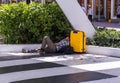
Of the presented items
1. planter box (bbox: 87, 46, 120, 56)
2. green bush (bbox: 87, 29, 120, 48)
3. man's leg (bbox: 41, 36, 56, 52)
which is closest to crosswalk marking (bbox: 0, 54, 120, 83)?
planter box (bbox: 87, 46, 120, 56)

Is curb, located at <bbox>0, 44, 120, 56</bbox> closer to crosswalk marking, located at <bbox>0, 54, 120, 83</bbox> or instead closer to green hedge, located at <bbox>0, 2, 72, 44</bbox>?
crosswalk marking, located at <bbox>0, 54, 120, 83</bbox>

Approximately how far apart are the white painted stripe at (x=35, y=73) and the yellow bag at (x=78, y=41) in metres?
2.98

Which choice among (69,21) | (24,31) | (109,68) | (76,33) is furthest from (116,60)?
(24,31)

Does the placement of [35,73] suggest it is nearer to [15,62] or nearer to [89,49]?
[15,62]

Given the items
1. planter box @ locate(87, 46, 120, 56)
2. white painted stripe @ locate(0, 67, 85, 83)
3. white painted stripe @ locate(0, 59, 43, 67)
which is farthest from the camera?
planter box @ locate(87, 46, 120, 56)

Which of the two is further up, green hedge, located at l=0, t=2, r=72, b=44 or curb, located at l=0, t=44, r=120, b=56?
green hedge, located at l=0, t=2, r=72, b=44

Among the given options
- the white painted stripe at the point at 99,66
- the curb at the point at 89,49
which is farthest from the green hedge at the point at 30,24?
the white painted stripe at the point at 99,66

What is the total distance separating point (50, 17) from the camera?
14.6 m

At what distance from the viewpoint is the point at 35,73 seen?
952cm

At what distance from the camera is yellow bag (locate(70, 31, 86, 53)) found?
1311cm

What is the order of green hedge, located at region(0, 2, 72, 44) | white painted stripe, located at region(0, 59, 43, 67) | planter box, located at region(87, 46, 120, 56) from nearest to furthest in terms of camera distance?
white painted stripe, located at region(0, 59, 43, 67), planter box, located at region(87, 46, 120, 56), green hedge, located at region(0, 2, 72, 44)

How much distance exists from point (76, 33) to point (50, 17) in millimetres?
1736

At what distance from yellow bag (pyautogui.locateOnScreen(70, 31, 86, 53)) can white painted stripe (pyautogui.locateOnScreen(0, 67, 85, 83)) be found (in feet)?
9.77

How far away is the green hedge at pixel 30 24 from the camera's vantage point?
47.3ft
